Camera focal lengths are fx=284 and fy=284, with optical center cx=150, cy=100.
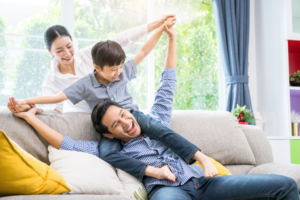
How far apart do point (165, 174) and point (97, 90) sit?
713 millimetres

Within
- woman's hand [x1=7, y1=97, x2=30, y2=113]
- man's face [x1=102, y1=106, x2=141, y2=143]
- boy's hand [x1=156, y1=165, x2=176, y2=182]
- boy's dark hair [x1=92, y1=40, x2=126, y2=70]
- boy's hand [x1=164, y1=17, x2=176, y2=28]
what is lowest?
boy's hand [x1=156, y1=165, x2=176, y2=182]

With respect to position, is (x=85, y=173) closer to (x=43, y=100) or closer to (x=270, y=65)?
(x=43, y=100)

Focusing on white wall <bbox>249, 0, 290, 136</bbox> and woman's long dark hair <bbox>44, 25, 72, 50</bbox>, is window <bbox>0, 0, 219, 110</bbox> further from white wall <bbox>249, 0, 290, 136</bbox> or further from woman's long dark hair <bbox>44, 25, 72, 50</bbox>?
woman's long dark hair <bbox>44, 25, 72, 50</bbox>

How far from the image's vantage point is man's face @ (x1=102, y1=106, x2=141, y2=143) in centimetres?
151

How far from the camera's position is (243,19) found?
10.5ft

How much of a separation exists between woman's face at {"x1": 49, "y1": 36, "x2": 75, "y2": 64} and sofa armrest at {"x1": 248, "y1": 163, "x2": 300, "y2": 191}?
4.78 feet

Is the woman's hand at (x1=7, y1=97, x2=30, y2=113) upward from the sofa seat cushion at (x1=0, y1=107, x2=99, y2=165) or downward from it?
upward

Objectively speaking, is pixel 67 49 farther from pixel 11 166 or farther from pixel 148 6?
pixel 148 6

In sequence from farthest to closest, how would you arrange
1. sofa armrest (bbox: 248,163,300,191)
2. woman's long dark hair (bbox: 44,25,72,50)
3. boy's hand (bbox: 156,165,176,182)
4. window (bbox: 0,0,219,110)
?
1. window (bbox: 0,0,219,110)
2. woman's long dark hair (bbox: 44,25,72,50)
3. sofa armrest (bbox: 248,163,300,191)
4. boy's hand (bbox: 156,165,176,182)

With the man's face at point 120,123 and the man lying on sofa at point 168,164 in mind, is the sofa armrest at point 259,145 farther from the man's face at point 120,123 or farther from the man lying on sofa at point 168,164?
the man's face at point 120,123

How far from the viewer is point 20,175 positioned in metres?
1.13

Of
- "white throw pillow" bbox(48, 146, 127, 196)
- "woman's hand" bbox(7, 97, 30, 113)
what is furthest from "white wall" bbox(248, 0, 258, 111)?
"woman's hand" bbox(7, 97, 30, 113)

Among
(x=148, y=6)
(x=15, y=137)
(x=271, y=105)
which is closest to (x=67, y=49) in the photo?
(x=15, y=137)

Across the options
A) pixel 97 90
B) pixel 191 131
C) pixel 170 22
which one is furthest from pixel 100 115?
pixel 170 22
